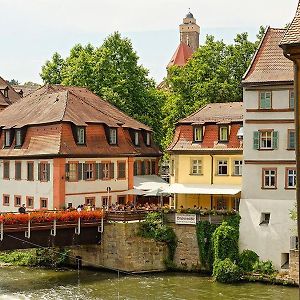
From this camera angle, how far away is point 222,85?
57.3 metres

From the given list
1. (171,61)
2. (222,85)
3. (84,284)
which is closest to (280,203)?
(84,284)

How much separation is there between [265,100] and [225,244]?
297 inches

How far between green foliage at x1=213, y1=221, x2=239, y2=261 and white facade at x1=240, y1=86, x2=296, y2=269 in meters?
0.65

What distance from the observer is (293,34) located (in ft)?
36.5

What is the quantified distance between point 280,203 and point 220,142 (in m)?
6.54

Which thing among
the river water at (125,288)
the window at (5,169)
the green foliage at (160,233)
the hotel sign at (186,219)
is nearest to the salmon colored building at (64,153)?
the window at (5,169)

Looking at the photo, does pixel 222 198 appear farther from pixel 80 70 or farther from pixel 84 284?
pixel 80 70

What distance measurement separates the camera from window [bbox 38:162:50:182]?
1716 inches

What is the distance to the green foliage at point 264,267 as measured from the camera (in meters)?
35.8

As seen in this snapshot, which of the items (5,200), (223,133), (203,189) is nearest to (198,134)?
(223,133)

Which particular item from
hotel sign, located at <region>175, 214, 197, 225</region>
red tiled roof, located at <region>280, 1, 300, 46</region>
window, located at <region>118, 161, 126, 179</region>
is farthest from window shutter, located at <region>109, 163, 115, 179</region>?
red tiled roof, located at <region>280, 1, 300, 46</region>

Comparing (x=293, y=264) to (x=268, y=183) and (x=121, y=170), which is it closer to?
(x=268, y=183)

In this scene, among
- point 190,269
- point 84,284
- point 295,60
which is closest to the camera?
point 295,60

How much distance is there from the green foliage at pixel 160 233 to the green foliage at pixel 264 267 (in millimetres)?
4465
